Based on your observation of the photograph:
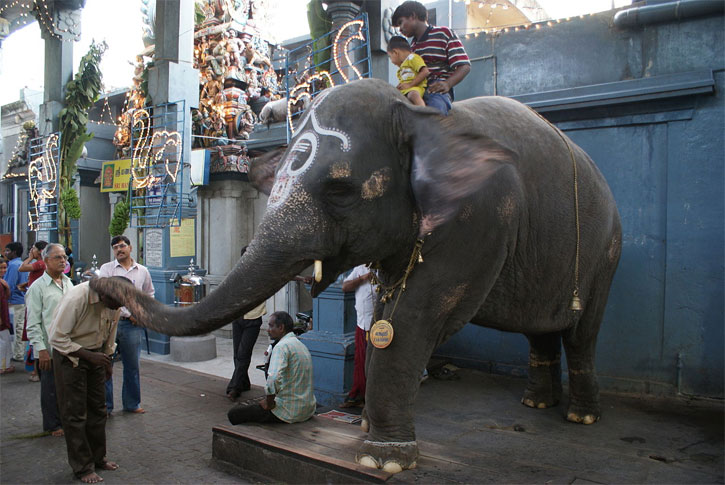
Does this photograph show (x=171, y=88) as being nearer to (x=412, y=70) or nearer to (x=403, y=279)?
(x=412, y=70)

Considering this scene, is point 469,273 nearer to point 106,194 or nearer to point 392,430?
point 392,430

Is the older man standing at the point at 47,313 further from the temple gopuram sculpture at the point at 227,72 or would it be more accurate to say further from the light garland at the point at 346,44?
the temple gopuram sculpture at the point at 227,72

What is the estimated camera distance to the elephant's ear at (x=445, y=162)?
2.82 meters

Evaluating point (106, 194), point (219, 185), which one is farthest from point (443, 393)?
point (106, 194)

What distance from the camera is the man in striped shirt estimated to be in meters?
3.57

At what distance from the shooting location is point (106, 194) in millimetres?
15555

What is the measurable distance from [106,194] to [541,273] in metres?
14.6

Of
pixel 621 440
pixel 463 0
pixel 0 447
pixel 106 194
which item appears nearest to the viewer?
pixel 621 440

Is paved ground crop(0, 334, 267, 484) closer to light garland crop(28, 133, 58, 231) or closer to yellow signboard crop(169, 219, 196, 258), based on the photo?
yellow signboard crop(169, 219, 196, 258)

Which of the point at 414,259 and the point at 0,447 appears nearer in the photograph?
the point at 414,259

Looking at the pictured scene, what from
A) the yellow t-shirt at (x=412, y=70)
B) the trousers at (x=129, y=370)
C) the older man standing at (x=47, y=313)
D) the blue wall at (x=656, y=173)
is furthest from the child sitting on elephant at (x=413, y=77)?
the trousers at (x=129, y=370)

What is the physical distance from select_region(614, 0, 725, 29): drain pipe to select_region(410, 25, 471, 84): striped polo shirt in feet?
Result: 9.15

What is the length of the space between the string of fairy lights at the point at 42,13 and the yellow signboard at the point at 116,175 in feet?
9.76

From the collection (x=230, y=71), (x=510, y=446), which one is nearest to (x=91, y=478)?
(x=510, y=446)
